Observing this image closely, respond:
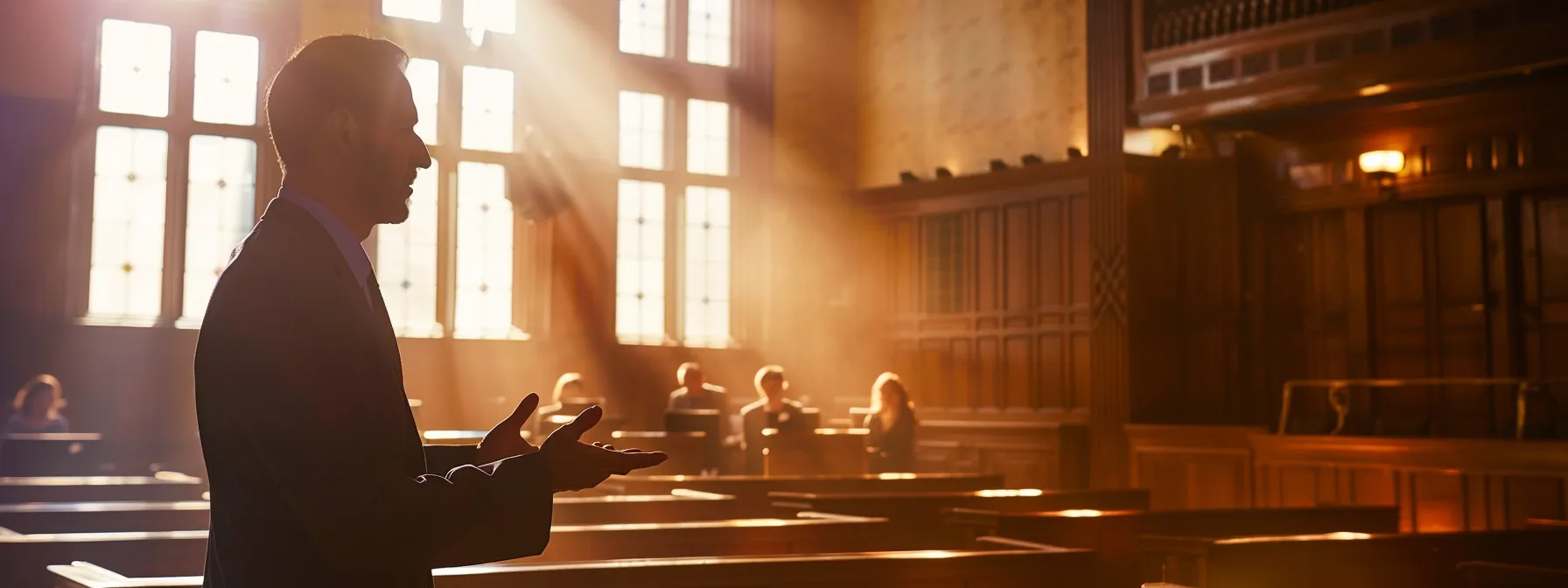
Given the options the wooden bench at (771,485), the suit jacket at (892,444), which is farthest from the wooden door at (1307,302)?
the wooden bench at (771,485)

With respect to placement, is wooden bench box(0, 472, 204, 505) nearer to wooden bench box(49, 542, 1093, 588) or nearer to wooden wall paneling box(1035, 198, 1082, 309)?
wooden bench box(49, 542, 1093, 588)

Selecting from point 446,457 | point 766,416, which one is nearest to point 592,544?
point 446,457

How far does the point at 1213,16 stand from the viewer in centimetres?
1177

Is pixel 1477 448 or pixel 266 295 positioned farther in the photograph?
pixel 1477 448

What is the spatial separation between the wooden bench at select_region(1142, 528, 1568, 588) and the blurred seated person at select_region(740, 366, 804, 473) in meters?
5.30

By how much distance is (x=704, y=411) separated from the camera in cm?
1080

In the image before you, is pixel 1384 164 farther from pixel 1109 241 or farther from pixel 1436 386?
pixel 1109 241

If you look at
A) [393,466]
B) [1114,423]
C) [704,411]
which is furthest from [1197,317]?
[393,466]

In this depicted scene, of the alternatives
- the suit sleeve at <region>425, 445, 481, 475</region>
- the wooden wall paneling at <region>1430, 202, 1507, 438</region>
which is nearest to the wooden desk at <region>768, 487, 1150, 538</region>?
the suit sleeve at <region>425, 445, 481, 475</region>

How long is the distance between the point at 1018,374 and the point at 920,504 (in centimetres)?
694

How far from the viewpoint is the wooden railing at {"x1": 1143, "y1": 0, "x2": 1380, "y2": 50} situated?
11.1 meters

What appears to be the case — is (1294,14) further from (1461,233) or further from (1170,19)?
(1461,233)

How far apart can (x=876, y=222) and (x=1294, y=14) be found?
5.21 m

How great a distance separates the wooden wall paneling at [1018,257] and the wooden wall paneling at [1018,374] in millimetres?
325
